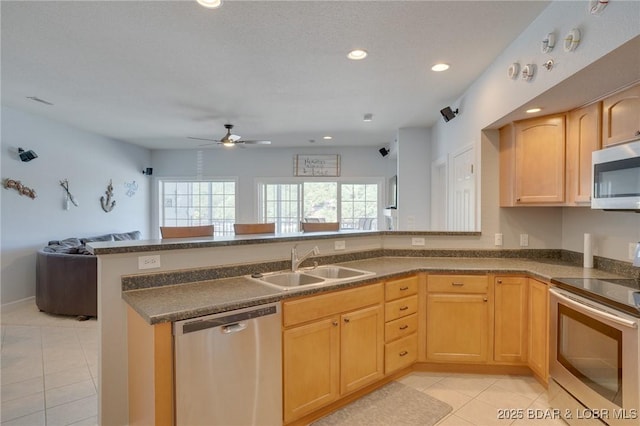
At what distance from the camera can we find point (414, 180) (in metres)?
5.32

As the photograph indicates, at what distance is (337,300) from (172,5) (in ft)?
7.19

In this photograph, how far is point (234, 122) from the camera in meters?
5.12

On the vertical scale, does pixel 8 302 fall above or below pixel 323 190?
below

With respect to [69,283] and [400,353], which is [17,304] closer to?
[69,283]

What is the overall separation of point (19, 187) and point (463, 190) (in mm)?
5811

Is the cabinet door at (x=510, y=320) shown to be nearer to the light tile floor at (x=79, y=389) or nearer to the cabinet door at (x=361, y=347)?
the light tile floor at (x=79, y=389)

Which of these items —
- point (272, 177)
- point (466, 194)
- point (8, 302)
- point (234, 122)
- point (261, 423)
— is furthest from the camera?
point (272, 177)

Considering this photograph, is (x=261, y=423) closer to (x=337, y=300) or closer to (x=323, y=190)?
(x=337, y=300)

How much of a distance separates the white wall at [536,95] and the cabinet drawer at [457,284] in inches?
26.0

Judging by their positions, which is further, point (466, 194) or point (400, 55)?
point (466, 194)

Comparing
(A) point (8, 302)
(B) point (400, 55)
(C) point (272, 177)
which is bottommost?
(A) point (8, 302)

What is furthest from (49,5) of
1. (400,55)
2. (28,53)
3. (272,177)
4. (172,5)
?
(272,177)

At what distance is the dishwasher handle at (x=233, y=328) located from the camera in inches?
65.6

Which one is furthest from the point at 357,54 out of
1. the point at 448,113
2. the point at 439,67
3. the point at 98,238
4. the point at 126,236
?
the point at 126,236
